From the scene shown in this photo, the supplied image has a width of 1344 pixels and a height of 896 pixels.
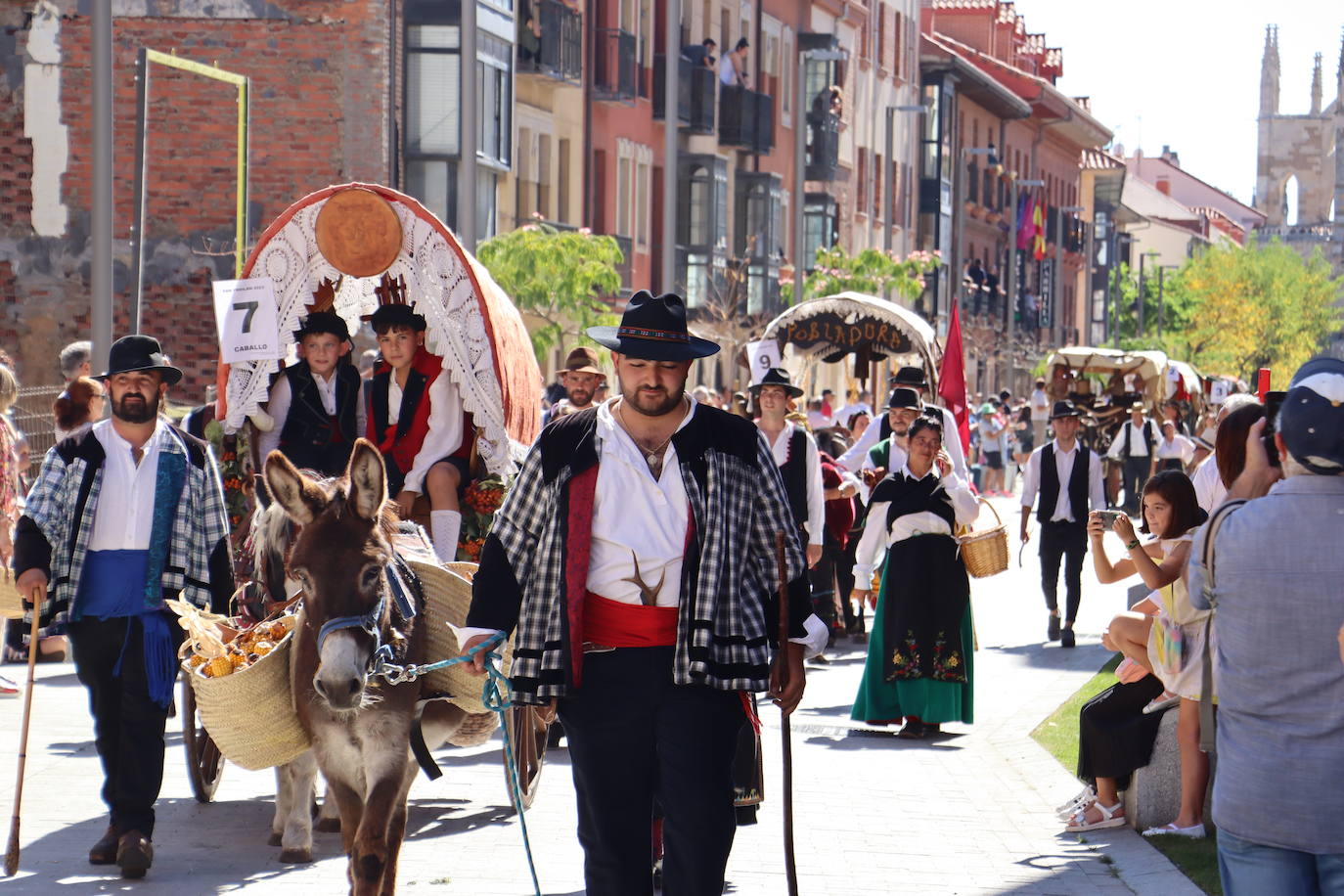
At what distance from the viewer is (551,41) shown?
36.6 metres

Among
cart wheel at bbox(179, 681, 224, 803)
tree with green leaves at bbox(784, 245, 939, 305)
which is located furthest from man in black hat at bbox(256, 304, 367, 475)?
tree with green leaves at bbox(784, 245, 939, 305)

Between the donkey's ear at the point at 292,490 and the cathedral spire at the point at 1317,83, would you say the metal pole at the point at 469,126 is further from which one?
A: the cathedral spire at the point at 1317,83

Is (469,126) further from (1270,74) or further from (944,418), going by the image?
(1270,74)

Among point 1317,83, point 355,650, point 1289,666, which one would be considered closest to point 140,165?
point 355,650

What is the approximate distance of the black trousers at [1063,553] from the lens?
59.7 feet

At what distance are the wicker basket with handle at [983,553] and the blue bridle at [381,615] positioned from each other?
599 cm

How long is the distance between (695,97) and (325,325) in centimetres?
3474

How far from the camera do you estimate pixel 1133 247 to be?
391ft

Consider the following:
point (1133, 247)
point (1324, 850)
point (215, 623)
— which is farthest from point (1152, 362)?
point (1133, 247)

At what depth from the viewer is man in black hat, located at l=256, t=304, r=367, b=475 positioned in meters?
10.9

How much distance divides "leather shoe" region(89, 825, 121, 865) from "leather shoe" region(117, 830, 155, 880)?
0.17 m

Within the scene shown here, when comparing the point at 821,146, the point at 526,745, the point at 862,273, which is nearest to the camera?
the point at 526,745

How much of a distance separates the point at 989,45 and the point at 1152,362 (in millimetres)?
39955

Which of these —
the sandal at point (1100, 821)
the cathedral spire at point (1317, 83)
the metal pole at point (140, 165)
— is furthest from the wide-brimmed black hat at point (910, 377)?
the cathedral spire at point (1317, 83)
